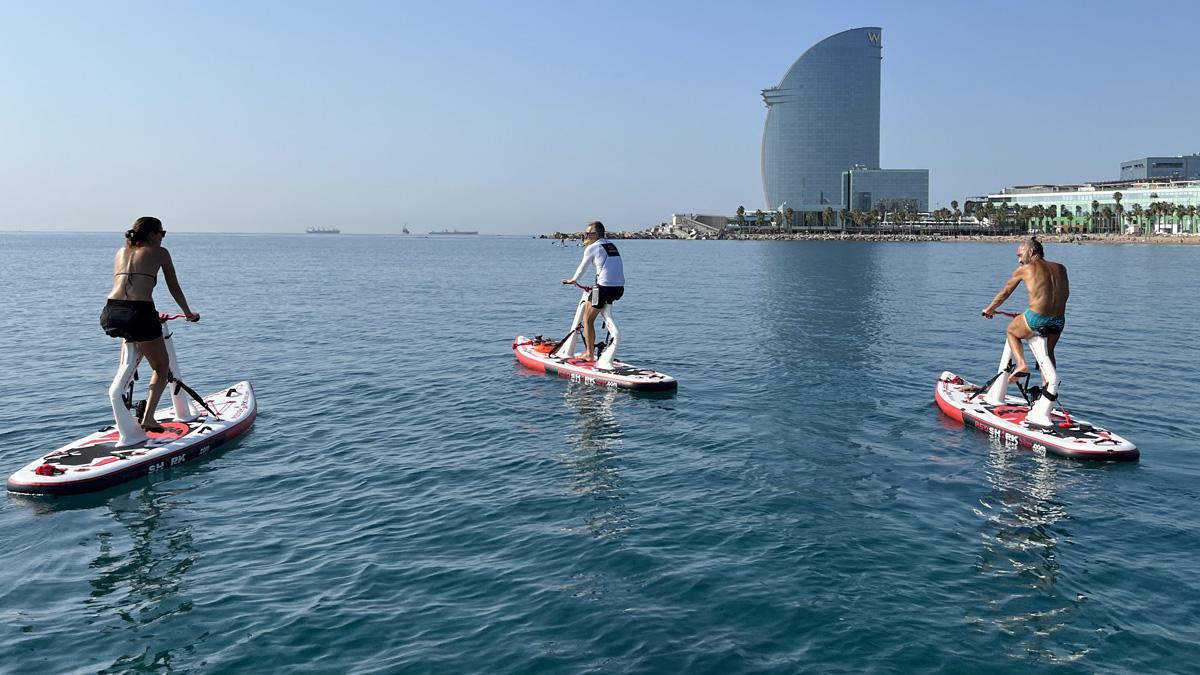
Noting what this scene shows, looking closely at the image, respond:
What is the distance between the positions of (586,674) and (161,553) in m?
6.24

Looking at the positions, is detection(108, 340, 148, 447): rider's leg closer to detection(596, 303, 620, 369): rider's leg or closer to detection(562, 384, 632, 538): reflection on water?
detection(562, 384, 632, 538): reflection on water

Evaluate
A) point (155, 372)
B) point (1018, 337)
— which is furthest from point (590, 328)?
point (155, 372)

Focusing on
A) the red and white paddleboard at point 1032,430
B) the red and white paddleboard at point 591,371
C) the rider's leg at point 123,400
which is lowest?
the red and white paddleboard at point 1032,430

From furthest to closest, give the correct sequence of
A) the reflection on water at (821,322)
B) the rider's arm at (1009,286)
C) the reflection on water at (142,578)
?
the reflection on water at (821,322), the rider's arm at (1009,286), the reflection on water at (142,578)

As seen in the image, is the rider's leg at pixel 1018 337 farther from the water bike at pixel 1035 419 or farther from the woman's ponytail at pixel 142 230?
the woman's ponytail at pixel 142 230

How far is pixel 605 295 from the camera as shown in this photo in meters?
20.0

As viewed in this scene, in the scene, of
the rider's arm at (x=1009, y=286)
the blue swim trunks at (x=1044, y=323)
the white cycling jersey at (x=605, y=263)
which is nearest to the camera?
the blue swim trunks at (x=1044, y=323)

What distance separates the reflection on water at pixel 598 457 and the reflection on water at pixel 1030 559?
4.70 m

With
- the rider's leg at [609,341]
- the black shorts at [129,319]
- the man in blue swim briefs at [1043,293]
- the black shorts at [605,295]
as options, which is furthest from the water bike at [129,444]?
the man in blue swim briefs at [1043,293]

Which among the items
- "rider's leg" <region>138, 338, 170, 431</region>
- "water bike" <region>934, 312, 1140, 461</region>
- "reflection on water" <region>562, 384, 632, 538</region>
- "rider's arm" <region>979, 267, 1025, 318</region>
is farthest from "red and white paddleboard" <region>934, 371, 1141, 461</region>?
"rider's leg" <region>138, 338, 170, 431</region>

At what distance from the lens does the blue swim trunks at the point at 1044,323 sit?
1445cm

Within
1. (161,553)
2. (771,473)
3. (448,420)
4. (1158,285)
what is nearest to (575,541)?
(771,473)

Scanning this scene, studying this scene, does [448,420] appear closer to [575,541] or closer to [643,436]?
[643,436]

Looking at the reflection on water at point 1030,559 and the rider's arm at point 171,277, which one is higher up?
the rider's arm at point 171,277
